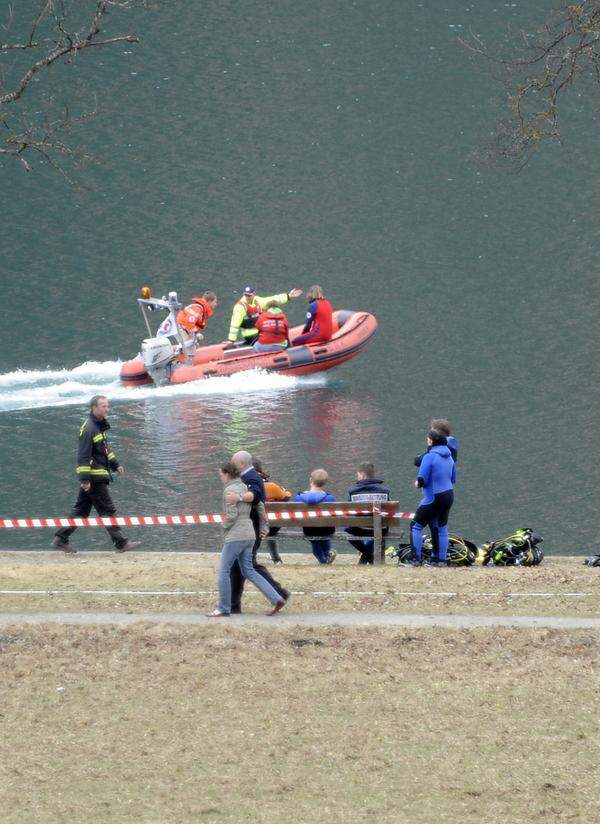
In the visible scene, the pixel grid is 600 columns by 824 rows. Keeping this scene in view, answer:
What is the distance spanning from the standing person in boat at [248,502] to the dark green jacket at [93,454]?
3924mm

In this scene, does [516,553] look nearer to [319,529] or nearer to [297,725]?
[319,529]

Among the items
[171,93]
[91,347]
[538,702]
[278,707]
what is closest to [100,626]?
[278,707]

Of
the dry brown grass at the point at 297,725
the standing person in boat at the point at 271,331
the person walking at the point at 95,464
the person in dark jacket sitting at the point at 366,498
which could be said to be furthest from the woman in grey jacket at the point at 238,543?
the standing person in boat at the point at 271,331

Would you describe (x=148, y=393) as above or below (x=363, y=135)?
below

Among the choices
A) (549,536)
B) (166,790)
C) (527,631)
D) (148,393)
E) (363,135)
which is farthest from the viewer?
(363,135)

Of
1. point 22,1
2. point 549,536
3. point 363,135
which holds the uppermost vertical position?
point 22,1

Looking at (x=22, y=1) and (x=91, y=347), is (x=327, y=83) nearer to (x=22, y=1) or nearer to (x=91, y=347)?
(x=22, y=1)

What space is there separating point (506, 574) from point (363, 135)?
121ft

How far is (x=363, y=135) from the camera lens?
4941 cm

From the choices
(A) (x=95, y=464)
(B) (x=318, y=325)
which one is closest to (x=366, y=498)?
(A) (x=95, y=464)

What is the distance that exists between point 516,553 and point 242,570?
4428 mm

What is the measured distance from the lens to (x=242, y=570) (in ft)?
41.4

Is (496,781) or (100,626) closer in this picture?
(496,781)

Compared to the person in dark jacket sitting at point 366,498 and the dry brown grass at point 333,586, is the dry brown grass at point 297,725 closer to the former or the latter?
the dry brown grass at point 333,586
